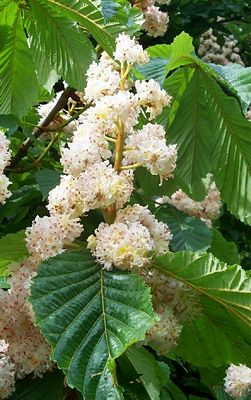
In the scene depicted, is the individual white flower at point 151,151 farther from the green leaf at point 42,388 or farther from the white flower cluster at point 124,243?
the green leaf at point 42,388

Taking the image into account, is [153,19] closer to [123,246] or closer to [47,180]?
[47,180]

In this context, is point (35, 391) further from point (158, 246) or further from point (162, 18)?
point (162, 18)

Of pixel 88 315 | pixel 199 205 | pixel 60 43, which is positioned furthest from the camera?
pixel 199 205

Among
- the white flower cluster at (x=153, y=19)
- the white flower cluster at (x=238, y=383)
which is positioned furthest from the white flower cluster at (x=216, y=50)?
the white flower cluster at (x=238, y=383)

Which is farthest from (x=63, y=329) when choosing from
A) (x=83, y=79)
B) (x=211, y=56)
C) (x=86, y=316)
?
(x=211, y=56)

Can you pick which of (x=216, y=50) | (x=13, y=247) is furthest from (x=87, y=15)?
(x=216, y=50)

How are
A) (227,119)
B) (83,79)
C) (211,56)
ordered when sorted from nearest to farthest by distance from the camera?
1. (227,119)
2. (83,79)
3. (211,56)
